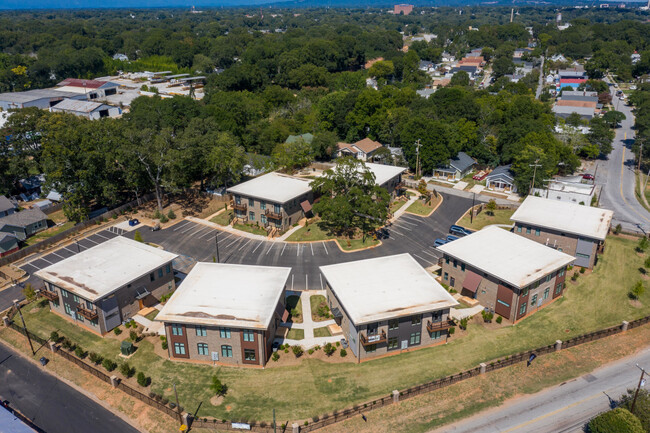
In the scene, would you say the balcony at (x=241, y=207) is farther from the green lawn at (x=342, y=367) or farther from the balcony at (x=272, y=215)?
the green lawn at (x=342, y=367)

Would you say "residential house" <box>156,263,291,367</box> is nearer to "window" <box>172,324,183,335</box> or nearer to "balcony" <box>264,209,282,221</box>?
"window" <box>172,324,183,335</box>

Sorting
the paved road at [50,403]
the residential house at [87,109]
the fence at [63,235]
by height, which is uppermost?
the residential house at [87,109]

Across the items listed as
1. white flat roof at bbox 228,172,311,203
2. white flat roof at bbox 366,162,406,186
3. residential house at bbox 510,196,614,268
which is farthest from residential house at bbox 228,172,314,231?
residential house at bbox 510,196,614,268

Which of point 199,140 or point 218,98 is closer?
point 199,140

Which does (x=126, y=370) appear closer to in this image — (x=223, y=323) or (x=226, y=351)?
(x=226, y=351)

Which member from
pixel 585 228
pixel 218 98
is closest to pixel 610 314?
pixel 585 228

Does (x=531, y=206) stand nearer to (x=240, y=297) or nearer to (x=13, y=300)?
(x=240, y=297)

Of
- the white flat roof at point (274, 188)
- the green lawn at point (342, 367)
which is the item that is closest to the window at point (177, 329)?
the green lawn at point (342, 367)
